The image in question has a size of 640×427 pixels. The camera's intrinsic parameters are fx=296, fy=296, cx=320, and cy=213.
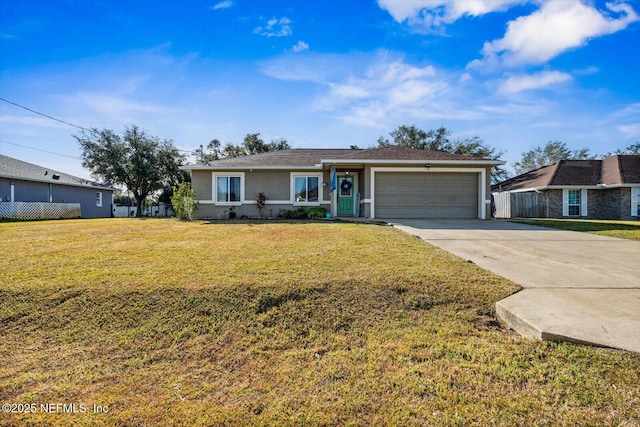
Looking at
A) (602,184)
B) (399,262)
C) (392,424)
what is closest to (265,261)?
(399,262)

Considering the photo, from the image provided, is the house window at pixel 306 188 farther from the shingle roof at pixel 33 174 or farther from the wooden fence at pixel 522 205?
the shingle roof at pixel 33 174

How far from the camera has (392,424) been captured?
170 cm

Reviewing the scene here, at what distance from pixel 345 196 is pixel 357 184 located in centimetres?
82

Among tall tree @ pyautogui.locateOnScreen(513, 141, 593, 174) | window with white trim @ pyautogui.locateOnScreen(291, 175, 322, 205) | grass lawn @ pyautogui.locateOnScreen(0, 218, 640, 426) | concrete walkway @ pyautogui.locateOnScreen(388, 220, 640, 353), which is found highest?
tall tree @ pyautogui.locateOnScreen(513, 141, 593, 174)

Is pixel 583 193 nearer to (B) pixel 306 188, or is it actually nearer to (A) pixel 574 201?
(A) pixel 574 201

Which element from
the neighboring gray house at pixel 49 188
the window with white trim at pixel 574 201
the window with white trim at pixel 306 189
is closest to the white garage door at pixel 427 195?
the window with white trim at pixel 306 189

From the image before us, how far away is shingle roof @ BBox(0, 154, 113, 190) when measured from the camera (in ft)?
59.2

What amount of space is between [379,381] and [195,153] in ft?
104

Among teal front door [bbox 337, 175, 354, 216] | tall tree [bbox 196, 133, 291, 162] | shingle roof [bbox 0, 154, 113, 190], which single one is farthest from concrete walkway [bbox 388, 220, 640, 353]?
tall tree [bbox 196, 133, 291, 162]

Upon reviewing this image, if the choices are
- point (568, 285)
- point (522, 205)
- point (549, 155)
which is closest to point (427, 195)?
point (568, 285)

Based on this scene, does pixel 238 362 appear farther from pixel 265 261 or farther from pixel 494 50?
pixel 494 50

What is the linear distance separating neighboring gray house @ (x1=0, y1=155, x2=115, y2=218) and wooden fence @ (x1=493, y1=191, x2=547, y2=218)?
30094mm

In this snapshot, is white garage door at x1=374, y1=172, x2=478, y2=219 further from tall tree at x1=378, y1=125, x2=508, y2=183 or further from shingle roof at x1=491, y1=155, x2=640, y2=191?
tall tree at x1=378, y1=125, x2=508, y2=183

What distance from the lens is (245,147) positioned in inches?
1229
